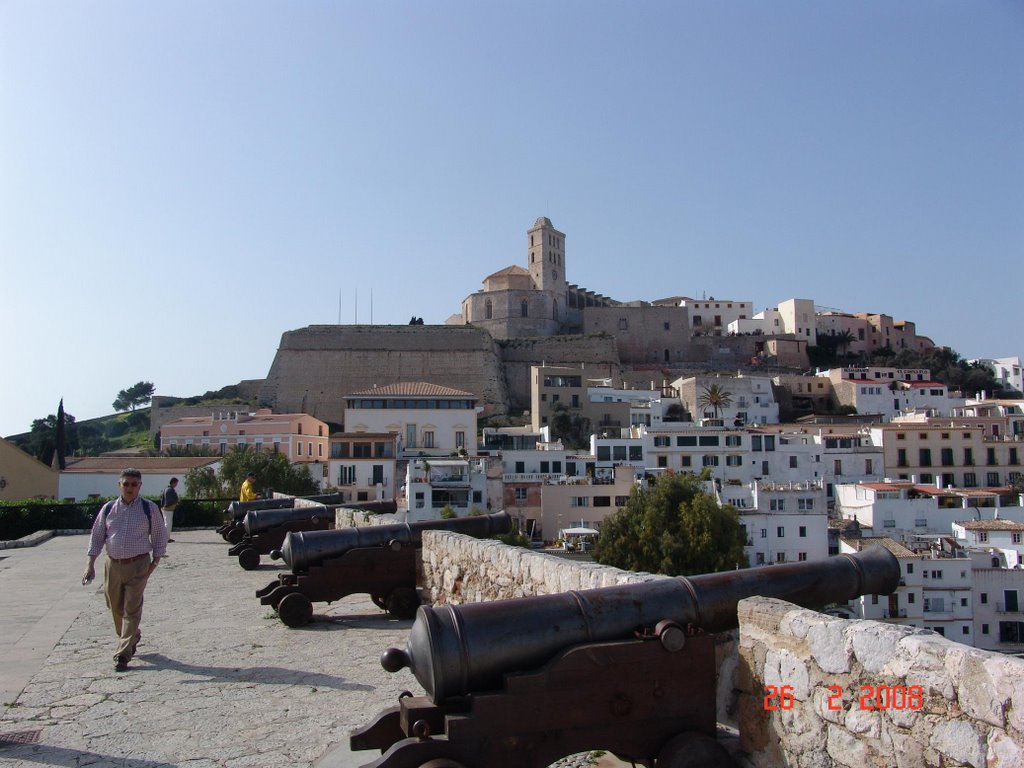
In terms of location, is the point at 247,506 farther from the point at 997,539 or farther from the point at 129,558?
the point at 997,539

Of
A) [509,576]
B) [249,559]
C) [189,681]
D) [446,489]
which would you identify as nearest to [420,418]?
[446,489]

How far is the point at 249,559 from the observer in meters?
9.46

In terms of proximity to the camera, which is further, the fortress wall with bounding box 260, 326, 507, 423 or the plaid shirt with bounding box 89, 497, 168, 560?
the fortress wall with bounding box 260, 326, 507, 423

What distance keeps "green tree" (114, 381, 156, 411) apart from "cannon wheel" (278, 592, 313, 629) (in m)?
104

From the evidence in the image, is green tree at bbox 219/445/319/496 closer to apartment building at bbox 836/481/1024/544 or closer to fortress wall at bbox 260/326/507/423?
apartment building at bbox 836/481/1024/544

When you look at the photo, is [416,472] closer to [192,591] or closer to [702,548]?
[702,548]

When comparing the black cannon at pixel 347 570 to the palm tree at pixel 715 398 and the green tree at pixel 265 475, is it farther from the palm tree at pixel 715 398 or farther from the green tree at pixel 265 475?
the palm tree at pixel 715 398

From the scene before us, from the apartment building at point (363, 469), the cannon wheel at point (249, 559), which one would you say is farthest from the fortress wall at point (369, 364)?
the cannon wheel at point (249, 559)

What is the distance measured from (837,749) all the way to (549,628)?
3.15 feet

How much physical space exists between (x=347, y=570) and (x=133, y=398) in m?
104

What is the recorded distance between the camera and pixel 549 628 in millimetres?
2912

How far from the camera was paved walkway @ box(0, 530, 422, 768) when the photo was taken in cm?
372

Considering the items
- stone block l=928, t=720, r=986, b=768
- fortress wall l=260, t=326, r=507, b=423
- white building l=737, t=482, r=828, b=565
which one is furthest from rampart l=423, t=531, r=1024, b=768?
fortress wall l=260, t=326, r=507, b=423

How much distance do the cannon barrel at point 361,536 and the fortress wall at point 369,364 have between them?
185 ft
